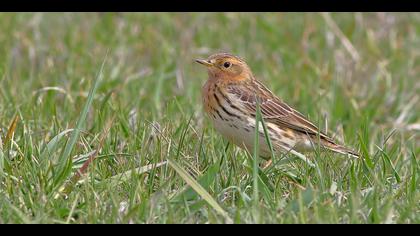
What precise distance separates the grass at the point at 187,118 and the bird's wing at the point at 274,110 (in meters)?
0.40

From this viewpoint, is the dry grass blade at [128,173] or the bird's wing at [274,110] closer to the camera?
the dry grass blade at [128,173]

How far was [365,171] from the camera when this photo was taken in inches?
242

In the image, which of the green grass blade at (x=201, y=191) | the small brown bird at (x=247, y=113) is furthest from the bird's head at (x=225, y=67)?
the green grass blade at (x=201, y=191)

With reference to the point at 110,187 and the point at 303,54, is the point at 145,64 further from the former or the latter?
the point at 110,187

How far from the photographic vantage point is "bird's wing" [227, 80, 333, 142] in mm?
7707

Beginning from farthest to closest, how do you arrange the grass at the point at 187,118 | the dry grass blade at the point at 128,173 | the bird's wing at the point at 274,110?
the bird's wing at the point at 274,110 → the dry grass blade at the point at 128,173 → the grass at the point at 187,118

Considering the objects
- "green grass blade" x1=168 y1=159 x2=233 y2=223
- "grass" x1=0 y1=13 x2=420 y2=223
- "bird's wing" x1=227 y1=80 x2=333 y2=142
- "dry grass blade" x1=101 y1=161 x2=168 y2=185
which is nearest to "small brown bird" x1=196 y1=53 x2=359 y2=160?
"bird's wing" x1=227 y1=80 x2=333 y2=142

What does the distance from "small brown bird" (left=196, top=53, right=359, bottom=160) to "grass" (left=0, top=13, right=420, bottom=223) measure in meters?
0.12

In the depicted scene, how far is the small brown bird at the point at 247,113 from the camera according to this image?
284 inches

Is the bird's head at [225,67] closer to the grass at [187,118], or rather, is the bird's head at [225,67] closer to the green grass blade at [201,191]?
the grass at [187,118]

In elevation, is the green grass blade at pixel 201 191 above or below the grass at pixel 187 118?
above
